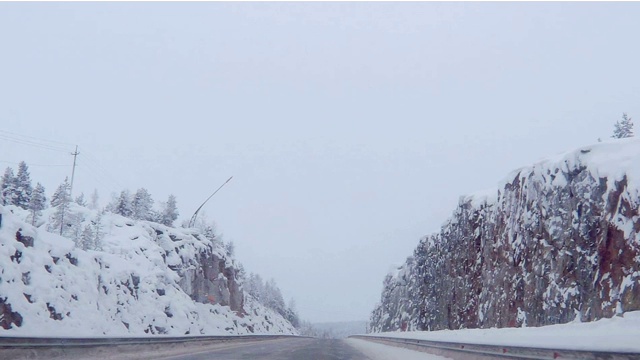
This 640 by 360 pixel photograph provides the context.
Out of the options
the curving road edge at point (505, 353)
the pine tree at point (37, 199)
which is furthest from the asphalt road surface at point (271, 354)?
the pine tree at point (37, 199)

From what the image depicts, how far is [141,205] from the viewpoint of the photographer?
10025 centimetres

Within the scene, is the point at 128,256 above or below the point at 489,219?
below

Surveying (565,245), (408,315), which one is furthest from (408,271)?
(565,245)

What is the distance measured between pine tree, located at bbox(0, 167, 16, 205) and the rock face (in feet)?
206

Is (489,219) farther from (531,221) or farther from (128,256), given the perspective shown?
(128,256)

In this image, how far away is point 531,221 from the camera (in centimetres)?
3962

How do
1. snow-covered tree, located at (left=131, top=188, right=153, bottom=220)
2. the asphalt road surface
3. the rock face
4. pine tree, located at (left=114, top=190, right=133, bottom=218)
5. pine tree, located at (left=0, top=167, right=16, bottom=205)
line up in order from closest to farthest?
the asphalt road surface
the rock face
pine tree, located at (left=0, top=167, right=16, bottom=205)
pine tree, located at (left=114, top=190, right=133, bottom=218)
snow-covered tree, located at (left=131, top=188, right=153, bottom=220)

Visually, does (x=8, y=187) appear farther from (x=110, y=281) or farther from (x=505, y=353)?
(x=505, y=353)

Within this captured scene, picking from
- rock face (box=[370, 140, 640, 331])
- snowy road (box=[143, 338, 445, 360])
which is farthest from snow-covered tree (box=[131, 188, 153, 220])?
snowy road (box=[143, 338, 445, 360])

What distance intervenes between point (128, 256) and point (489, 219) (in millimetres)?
32770

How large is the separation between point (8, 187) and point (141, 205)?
22.7 metres

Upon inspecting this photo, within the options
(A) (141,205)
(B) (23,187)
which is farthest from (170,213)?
(B) (23,187)

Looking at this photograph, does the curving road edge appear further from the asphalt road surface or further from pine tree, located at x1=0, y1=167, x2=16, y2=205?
pine tree, located at x1=0, y1=167, x2=16, y2=205

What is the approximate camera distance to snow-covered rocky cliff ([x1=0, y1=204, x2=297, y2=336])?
79.2ft
